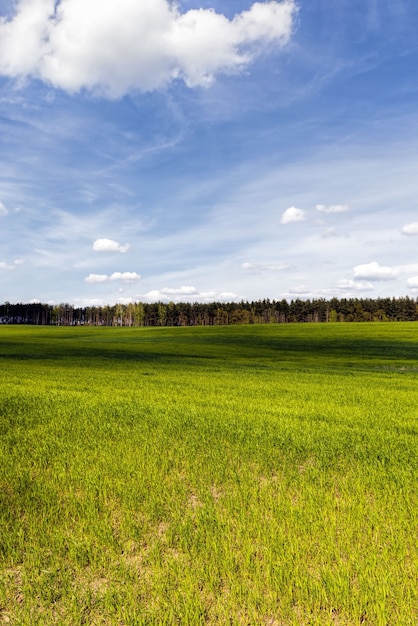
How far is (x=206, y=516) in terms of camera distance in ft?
21.2

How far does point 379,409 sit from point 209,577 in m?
11.2

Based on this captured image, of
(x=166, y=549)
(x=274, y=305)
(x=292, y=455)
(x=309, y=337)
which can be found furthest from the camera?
(x=274, y=305)

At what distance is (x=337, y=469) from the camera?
Result: 27.8ft

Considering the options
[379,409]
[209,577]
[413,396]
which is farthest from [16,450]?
[413,396]

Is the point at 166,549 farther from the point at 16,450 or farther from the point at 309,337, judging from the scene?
the point at 309,337

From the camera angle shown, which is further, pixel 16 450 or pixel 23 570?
pixel 16 450

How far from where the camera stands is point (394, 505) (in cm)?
678

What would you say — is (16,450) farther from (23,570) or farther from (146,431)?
(23,570)

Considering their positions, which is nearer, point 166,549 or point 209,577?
point 209,577

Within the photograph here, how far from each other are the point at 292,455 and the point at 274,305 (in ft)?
614

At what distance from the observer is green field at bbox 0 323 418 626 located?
184 inches

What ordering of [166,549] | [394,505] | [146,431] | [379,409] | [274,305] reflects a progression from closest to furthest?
1. [166,549]
2. [394,505]
3. [146,431]
4. [379,409]
5. [274,305]

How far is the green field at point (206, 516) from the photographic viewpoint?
4.66 meters

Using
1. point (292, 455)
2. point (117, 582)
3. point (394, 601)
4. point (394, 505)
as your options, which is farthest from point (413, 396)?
point (117, 582)
